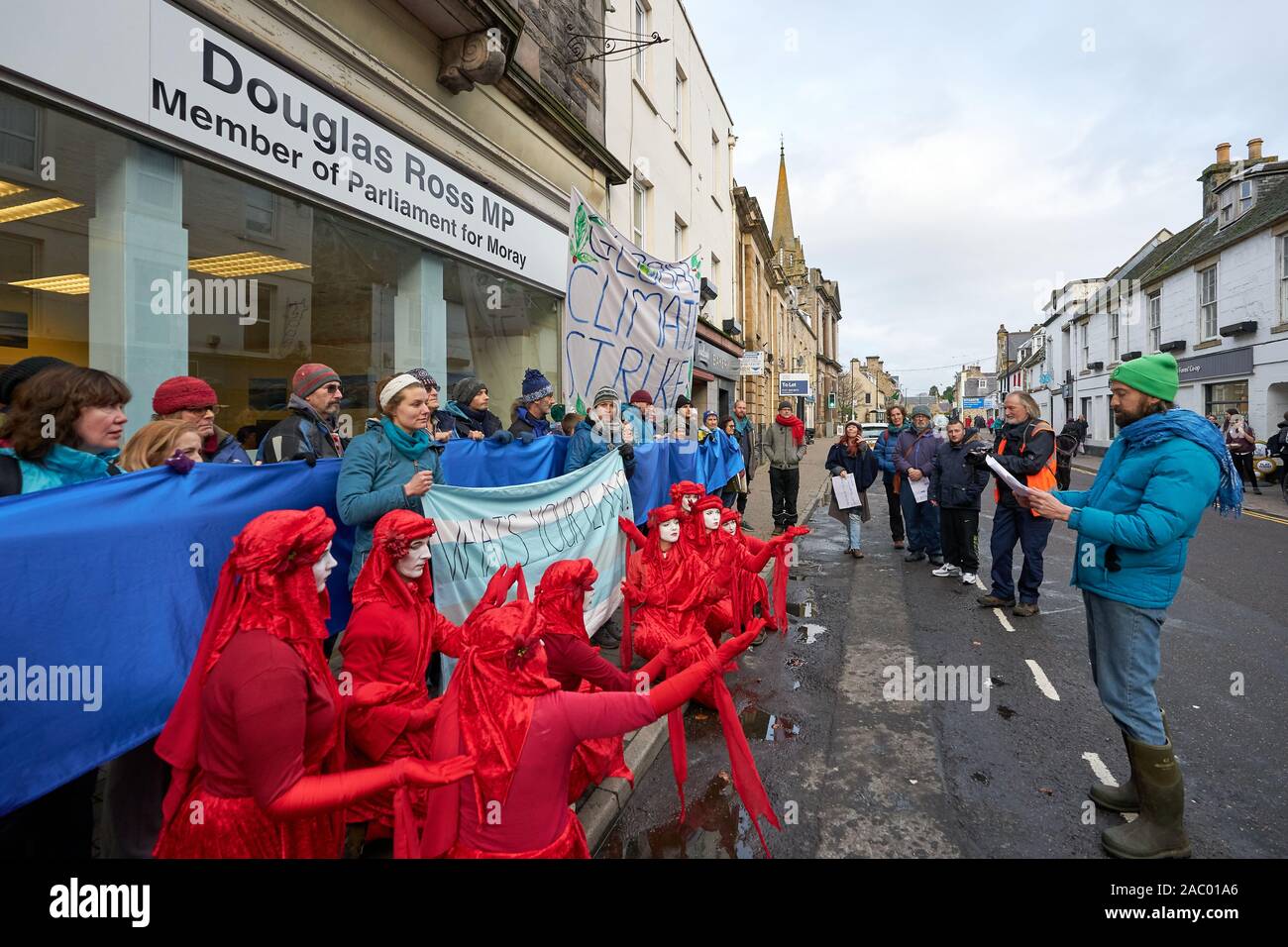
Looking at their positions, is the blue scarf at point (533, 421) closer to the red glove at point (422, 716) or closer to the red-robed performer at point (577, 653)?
the red-robed performer at point (577, 653)

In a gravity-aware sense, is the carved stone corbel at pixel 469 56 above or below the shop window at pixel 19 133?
above

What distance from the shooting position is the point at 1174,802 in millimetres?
2725

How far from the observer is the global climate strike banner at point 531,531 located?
3.79 m

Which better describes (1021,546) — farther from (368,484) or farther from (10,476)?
(10,476)

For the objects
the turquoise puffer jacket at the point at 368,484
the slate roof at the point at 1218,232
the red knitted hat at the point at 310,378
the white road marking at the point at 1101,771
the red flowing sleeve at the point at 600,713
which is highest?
the slate roof at the point at 1218,232

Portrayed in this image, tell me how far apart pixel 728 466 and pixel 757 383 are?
17.2 meters

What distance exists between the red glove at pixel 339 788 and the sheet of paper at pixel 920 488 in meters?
7.79

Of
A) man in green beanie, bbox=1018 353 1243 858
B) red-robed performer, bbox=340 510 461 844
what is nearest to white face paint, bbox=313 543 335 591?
red-robed performer, bbox=340 510 461 844

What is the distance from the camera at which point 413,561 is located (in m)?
2.64

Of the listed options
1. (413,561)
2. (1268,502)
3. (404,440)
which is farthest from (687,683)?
(1268,502)

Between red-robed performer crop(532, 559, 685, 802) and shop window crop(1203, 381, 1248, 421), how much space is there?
25565 millimetres

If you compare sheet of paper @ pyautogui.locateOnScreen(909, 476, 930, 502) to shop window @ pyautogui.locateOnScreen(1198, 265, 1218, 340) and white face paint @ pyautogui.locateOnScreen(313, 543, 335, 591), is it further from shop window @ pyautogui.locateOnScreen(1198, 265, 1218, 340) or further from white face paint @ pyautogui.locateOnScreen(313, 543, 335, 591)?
shop window @ pyautogui.locateOnScreen(1198, 265, 1218, 340)

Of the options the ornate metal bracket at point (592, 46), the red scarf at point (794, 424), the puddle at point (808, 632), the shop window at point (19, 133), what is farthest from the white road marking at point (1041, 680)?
the ornate metal bracket at point (592, 46)

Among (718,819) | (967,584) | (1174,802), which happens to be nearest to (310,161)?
(718,819)
